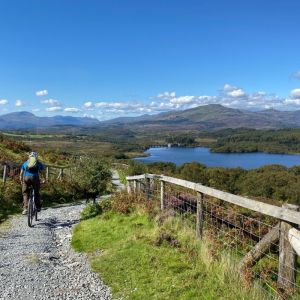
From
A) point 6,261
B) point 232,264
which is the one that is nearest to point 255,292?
point 232,264

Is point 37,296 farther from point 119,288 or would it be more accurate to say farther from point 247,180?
point 247,180

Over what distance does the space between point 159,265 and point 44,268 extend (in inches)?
90.0

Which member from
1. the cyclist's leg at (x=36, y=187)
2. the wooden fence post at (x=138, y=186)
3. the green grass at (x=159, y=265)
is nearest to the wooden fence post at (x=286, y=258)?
the green grass at (x=159, y=265)

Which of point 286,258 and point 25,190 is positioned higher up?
point 286,258

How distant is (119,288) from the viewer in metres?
6.46

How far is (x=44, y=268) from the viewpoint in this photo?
7785mm

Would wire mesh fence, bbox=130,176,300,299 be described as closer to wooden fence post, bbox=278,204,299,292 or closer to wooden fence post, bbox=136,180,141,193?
wooden fence post, bbox=278,204,299,292

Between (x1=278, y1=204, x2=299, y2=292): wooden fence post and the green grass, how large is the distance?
413 millimetres

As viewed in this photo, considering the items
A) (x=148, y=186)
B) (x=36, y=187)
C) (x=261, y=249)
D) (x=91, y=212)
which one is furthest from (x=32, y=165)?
(x=261, y=249)

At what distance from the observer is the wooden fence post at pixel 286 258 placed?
5625mm

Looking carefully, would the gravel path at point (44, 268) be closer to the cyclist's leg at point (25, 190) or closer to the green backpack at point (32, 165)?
the cyclist's leg at point (25, 190)

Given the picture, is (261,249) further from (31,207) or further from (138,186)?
(138,186)

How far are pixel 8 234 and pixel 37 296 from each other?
547cm

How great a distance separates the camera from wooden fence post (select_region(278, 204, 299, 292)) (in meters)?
5.62
